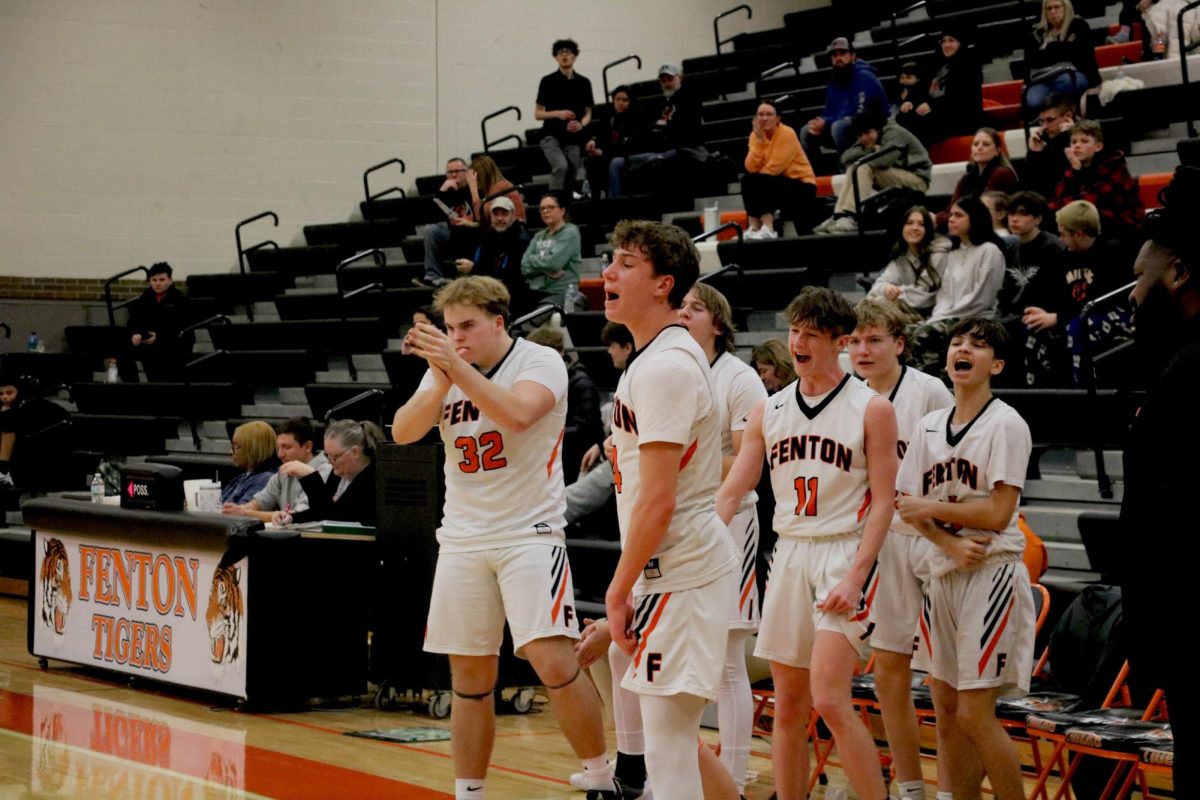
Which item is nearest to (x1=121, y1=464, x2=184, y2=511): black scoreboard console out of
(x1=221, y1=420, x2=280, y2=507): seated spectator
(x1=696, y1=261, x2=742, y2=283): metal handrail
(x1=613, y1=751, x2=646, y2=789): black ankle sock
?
(x1=221, y1=420, x2=280, y2=507): seated spectator

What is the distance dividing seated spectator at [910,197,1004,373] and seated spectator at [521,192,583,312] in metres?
3.84

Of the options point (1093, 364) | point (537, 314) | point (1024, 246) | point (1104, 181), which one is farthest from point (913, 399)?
point (537, 314)

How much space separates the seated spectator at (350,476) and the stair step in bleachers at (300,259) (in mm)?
8079

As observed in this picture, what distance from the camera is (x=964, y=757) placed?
4828mm

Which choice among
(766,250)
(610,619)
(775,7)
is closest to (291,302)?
(766,250)

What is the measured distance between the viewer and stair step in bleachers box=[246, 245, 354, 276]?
15820 millimetres

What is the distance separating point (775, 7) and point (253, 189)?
7001mm

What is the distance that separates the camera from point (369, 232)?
1598 cm

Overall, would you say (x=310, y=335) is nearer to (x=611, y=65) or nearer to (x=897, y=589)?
(x=611, y=65)

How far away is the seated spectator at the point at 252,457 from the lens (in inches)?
343

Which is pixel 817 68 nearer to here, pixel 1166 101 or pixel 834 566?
pixel 1166 101

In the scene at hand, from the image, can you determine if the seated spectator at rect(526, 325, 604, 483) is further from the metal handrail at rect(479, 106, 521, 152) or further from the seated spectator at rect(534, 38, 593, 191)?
the metal handrail at rect(479, 106, 521, 152)

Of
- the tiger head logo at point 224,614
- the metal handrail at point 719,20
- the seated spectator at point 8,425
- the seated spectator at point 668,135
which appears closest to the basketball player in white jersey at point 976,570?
the tiger head logo at point 224,614

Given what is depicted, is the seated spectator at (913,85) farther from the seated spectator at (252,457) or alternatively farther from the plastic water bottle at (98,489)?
the plastic water bottle at (98,489)
